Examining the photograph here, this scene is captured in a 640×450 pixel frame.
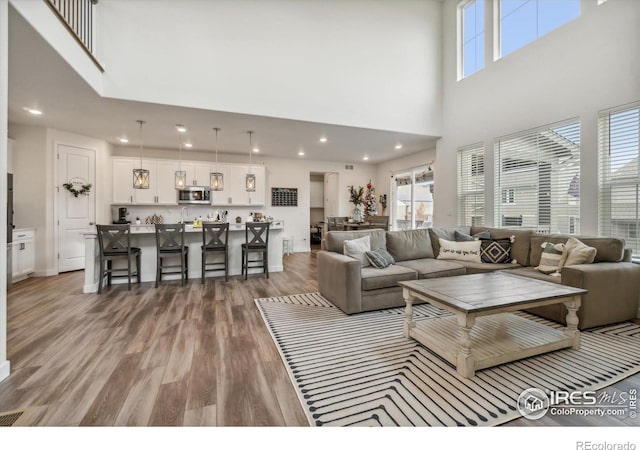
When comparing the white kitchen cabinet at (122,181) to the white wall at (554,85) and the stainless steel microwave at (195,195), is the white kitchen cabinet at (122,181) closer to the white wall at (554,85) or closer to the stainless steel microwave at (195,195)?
the stainless steel microwave at (195,195)

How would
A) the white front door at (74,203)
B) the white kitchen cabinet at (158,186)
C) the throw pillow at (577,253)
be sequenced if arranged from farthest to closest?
1. the white kitchen cabinet at (158,186)
2. the white front door at (74,203)
3. the throw pillow at (577,253)

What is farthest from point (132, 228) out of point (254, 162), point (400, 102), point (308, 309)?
point (400, 102)

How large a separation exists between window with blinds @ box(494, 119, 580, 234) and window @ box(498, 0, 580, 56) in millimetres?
1442

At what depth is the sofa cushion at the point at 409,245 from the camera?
4.03 meters

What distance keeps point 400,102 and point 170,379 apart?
559cm

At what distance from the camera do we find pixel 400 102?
5457mm

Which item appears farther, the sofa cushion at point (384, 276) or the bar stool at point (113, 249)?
the bar stool at point (113, 249)

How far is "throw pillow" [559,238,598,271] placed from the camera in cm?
299

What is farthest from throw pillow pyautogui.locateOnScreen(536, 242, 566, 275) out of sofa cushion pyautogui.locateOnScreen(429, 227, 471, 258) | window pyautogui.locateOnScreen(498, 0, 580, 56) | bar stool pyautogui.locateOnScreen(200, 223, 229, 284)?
bar stool pyautogui.locateOnScreen(200, 223, 229, 284)

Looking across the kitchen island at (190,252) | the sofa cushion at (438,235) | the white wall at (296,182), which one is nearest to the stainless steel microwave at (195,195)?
the white wall at (296,182)

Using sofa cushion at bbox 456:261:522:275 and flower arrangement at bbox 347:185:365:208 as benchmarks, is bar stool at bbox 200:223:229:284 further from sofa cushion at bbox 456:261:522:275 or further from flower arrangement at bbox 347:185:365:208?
flower arrangement at bbox 347:185:365:208

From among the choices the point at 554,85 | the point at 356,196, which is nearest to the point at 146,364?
the point at 554,85

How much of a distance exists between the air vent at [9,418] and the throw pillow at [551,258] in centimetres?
471
